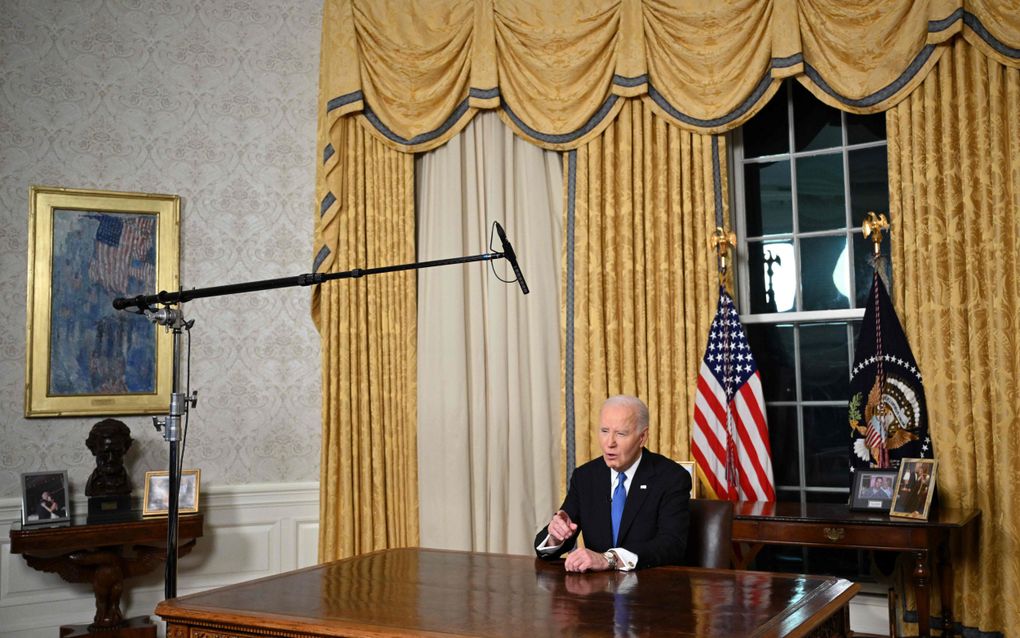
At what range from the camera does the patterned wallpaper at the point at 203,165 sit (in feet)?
18.0


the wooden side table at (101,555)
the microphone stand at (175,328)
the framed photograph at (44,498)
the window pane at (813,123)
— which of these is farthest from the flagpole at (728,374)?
the framed photograph at (44,498)

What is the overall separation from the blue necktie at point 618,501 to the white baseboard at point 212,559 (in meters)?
2.79

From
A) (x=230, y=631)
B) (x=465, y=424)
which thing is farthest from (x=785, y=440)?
(x=230, y=631)

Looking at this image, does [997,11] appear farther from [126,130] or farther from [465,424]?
[126,130]

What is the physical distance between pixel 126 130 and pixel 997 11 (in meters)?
4.61

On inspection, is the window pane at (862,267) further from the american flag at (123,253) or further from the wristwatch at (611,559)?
the american flag at (123,253)

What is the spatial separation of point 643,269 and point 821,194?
0.99 m

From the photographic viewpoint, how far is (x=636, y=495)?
11.4ft

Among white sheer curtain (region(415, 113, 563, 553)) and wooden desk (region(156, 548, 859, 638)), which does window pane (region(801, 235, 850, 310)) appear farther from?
wooden desk (region(156, 548, 859, 638))

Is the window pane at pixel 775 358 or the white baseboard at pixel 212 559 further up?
the window pane at pixel 775 358

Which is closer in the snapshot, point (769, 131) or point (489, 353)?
point (769, 131)

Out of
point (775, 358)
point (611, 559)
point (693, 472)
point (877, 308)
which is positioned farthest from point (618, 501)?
point (775, 358)

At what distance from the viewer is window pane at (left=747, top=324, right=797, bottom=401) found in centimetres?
506

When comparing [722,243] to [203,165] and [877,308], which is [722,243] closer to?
[877,308]
